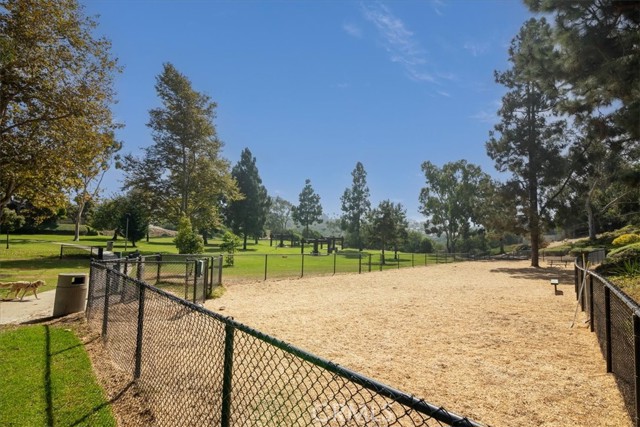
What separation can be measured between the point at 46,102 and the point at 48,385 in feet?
54.0

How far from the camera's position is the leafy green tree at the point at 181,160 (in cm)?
3522

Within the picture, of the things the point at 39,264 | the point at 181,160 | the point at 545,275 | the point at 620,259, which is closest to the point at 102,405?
the point at 620,259

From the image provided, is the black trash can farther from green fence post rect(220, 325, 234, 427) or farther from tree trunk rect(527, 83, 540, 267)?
tree trunk rect(527, 83, 540, 267)

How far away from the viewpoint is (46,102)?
16.9 metres

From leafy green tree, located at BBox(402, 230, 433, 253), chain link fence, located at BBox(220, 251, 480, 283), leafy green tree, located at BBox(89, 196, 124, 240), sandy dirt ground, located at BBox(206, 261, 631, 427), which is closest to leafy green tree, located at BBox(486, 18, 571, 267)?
chain link fence, located at BBox(220, 251, 480, 283)

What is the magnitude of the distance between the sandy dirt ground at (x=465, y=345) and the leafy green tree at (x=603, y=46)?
7.01 metres

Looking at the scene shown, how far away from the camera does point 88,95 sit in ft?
59.5

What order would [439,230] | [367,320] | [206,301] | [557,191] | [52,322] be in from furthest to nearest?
1. [439,230]
2. [557,191]
3. [206,301]
4. [367,320]
5. [52,322]

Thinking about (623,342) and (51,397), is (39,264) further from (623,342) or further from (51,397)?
(623,342)

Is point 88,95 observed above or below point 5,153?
above

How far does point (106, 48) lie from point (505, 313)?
21159 mm

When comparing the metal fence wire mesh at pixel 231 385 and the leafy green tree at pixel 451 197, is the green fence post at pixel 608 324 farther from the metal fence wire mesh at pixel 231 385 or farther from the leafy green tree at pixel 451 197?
the leafy green tree at pixel 451 197

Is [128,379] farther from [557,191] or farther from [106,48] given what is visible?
[557,191]

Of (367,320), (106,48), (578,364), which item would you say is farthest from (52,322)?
(106,48)
